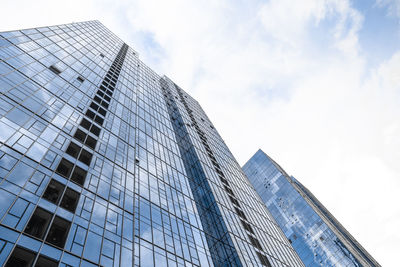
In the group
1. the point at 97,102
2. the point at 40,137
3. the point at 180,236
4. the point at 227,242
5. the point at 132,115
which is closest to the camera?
the point at 40,137

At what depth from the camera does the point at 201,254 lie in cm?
3089

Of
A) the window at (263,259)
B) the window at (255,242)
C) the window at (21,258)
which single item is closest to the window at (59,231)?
the window at (21,258)

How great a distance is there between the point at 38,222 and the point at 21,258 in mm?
3222

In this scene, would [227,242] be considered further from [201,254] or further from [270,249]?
[270,249]

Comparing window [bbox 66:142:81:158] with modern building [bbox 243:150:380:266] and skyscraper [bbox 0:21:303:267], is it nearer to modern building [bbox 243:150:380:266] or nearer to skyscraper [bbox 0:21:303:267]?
skyscraper [bbox 0:21:303:267]

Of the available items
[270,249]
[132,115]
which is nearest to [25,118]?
[132,115]

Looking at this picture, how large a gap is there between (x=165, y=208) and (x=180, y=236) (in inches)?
150

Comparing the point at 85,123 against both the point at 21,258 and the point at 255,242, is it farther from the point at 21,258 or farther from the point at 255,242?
the point at 255,242

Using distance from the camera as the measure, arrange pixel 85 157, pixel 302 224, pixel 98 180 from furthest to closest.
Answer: pixel 302 224, pixel 85 157, pixel 98 180

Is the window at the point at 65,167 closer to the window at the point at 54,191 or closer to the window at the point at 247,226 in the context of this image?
the window at the point at 54,191

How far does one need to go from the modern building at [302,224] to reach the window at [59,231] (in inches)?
3006

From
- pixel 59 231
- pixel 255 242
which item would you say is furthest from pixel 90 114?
pixel 255 242

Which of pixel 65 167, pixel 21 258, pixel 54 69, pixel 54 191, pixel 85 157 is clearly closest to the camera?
pixel 21 258

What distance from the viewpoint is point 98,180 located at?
82.7 feet
